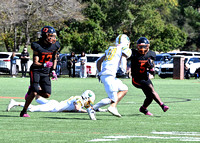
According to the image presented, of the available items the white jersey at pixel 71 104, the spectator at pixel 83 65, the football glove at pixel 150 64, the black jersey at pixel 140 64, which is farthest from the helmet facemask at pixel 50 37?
the spectator at pixel 83 65

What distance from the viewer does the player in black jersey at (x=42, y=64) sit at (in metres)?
10.3

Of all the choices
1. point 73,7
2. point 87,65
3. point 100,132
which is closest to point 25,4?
point 73,7

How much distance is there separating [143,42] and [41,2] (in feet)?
109

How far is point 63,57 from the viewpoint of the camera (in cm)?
4128

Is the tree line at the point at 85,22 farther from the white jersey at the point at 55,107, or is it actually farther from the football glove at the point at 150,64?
the football glove at the point at 150,64

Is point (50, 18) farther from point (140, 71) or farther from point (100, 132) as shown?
point (100, 132)

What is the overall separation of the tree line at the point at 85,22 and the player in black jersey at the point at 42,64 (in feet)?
106

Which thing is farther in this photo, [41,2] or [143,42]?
[41,2]

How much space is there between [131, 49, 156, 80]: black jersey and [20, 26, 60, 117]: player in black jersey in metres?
1.70

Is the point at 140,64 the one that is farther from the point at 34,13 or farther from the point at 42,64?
the point at 34,13

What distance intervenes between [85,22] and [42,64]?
37.0 metres

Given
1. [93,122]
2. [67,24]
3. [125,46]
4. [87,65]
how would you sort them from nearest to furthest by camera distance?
1. [93,122]
2. [125,46]
3. [87,65]
4. [67,24]

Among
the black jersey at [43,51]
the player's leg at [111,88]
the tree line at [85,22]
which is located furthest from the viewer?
the tree line at [85,22]

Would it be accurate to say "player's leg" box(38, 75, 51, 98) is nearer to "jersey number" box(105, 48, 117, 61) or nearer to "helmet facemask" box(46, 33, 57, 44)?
"helmet facemask" box(46, 33, 57, 44)
